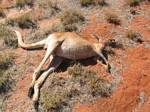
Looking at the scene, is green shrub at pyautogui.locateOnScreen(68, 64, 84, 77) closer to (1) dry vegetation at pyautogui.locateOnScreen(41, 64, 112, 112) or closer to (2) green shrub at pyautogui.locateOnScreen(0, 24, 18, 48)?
(1) dry vegetation at pyautogui.locateOnScreen(41, 64, 112, 112)

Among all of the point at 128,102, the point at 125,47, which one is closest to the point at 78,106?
the point at 128,102

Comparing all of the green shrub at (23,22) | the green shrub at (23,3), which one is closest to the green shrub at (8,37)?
the green shrub at (23,22)

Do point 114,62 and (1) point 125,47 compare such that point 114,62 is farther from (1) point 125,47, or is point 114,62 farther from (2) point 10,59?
(2) point 10,59

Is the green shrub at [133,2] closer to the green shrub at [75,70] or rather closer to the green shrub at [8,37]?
the green shrub at [75,70]

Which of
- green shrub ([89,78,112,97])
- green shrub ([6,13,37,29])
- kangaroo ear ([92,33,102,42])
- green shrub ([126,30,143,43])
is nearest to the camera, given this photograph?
green shrub ([89,78,112,97])

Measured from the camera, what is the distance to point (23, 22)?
A: 1420cm

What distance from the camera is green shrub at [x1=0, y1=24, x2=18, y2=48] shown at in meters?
13.2

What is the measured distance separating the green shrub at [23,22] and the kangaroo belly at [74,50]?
2569 mm

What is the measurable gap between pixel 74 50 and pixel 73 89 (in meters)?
1.25

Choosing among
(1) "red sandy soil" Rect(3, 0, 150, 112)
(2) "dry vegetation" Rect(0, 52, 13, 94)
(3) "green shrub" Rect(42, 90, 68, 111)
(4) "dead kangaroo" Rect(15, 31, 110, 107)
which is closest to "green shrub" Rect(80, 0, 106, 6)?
(1) "red sandy soil" Rect(3, 0, 150, 112)

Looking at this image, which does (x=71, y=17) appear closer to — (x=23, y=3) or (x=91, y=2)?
(x=91, y=2)

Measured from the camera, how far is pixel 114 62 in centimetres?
1209

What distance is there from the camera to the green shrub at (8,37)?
13.2m

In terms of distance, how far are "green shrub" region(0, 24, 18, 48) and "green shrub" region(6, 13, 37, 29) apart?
1.49ft
